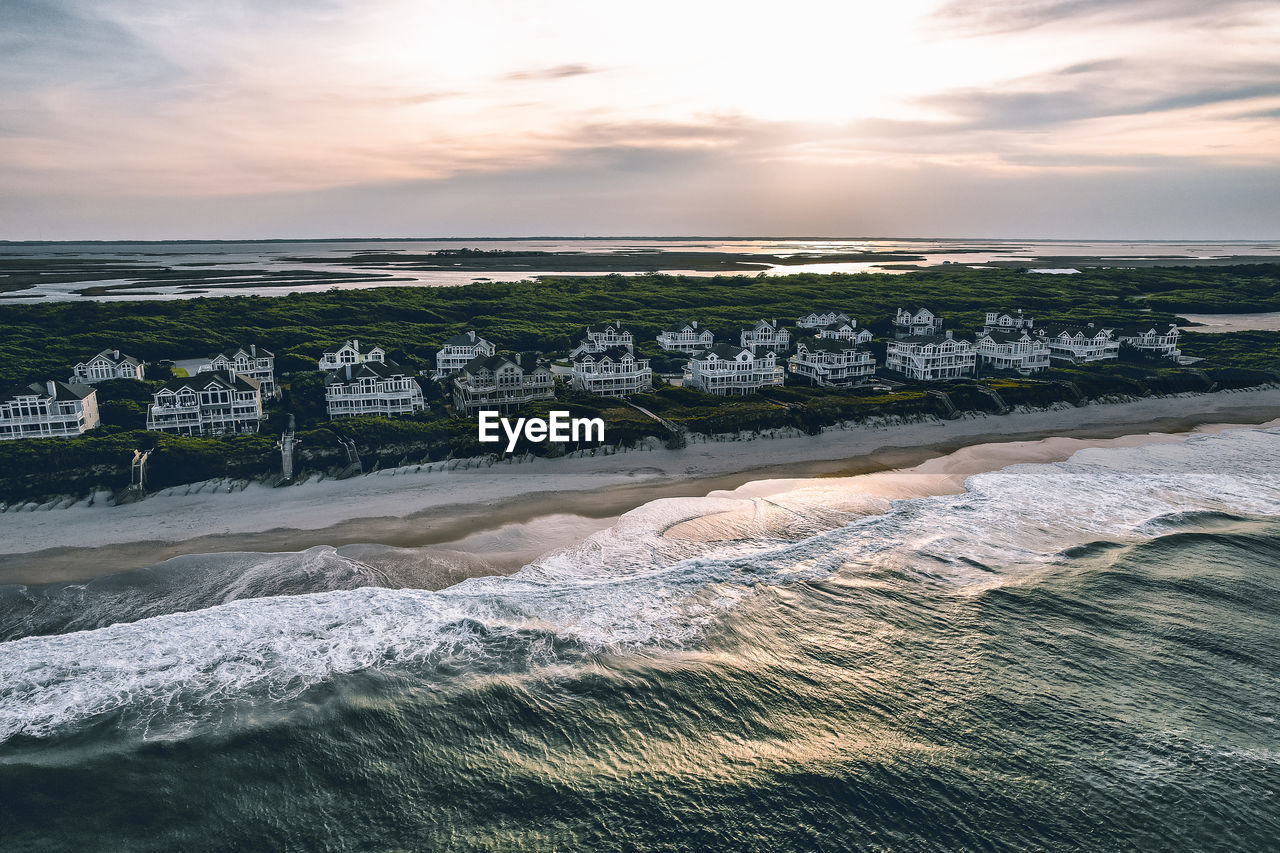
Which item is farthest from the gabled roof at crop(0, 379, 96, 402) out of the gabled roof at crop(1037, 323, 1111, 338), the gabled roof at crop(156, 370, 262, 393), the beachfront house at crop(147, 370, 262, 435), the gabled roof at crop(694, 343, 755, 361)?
the gabled roof at crop(1037, 323, 1111, 338)

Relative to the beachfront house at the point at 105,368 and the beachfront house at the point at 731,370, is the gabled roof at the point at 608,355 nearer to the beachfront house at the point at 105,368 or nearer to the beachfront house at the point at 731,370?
the beachfront house at the point at 731,370

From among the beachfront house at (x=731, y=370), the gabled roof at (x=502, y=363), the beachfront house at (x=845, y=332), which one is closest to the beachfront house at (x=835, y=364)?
the beachfront house at (x=731, y=370)

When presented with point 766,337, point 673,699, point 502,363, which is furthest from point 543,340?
point 673,699

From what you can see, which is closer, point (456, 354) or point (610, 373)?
point (610, 373)

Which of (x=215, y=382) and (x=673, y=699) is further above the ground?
(x=215, y=382)

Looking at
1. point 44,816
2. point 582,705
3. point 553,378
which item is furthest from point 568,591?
point 553,378

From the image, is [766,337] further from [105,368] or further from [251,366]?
[105,368]
